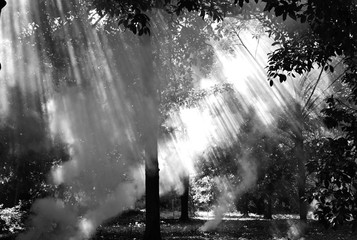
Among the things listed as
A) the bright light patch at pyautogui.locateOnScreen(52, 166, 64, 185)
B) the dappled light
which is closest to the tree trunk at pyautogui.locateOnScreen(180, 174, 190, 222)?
the dappled light

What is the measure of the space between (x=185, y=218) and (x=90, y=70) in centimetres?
1656

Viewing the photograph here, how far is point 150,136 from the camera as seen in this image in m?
13.5

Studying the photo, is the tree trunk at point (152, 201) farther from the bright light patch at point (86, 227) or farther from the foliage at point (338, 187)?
the foliage at point (338, 187)

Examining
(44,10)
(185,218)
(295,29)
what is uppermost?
(44,10)

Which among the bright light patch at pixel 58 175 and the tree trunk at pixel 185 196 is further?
the tree trunk at pixel 185 196

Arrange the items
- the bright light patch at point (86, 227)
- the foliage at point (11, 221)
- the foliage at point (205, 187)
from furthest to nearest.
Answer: the foliage at point (205, 187), the foliage at point (11, 221), the bright light patch at point (86, 227)

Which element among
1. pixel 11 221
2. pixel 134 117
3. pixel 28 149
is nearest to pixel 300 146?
pixel 134 117

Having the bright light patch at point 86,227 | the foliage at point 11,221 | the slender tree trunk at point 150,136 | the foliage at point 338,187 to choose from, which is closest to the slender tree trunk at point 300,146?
the slender tree trunk at point 150,136

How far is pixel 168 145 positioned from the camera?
2338cm

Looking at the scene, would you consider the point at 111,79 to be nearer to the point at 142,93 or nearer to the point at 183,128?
the point at 142,93

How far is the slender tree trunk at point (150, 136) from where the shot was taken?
13.0 metres

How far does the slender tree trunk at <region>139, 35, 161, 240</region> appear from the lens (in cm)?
1298

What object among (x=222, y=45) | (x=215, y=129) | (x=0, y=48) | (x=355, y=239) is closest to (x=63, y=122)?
(x=0, y=48)

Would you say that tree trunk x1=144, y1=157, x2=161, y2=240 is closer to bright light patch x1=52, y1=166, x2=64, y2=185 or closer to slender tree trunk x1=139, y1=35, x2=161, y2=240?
slender tree trunk x1=139, y1=35, x2=161, y2=240
